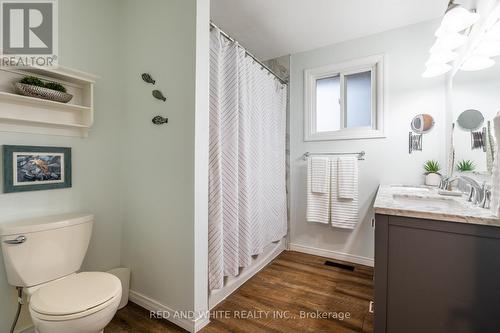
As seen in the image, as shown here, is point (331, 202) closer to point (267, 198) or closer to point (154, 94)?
point (267, 198)

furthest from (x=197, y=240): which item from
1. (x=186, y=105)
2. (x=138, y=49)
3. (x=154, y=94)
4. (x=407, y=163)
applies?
(x=407, y=163)

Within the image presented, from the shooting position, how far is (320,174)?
251 centimetres

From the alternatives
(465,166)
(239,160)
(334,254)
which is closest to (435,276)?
(465,166)

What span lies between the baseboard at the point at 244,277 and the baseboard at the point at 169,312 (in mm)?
181

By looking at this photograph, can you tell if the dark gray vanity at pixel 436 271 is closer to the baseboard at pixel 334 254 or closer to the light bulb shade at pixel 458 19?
the light bulb shade at pixel 458 19

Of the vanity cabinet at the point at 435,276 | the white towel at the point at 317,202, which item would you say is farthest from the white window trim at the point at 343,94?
the vanity cabinet at the point at 435,276

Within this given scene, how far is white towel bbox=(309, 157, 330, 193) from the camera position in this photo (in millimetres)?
2490

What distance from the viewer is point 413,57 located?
2205 millimetres

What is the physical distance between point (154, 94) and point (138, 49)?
447mm

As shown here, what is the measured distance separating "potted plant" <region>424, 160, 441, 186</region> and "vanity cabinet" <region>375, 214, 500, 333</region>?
Answer: 1.35m

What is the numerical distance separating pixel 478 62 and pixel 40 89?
9.20 feet

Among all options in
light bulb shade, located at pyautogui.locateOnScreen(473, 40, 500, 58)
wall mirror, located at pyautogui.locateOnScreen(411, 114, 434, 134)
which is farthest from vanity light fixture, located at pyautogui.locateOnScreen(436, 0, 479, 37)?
wall mirror, located at pyautogui.locateOnScreen(411, 114, 434, 134)

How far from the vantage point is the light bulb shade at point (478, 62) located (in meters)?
1.47

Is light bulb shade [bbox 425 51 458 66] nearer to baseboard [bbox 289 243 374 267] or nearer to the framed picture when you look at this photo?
baseboard [bbox 289 243 374 267]
